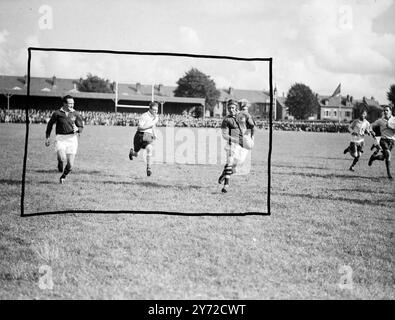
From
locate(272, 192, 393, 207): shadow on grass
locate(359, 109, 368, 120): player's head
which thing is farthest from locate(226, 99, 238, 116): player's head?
locate(359, 109, 368, 120): player's head

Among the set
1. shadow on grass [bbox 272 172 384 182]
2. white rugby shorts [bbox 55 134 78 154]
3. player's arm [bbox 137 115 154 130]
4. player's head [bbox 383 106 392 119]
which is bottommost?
shadow on grass [bbox 272 172 384 182]

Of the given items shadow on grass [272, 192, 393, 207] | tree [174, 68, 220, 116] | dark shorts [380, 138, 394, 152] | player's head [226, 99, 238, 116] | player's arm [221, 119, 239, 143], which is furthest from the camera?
tree [174, 68, 220, 116]

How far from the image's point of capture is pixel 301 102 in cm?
9156

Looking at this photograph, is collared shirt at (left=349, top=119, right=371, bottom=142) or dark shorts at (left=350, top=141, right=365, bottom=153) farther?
dark shorts at (left=350, top=141, right=365, bottom=153)

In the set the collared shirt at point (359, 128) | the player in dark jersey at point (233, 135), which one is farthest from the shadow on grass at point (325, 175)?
the player in dark jersey at point (233, 135)

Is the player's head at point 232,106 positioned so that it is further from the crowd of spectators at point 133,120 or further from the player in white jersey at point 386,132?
the player in white jersey at point 386,132

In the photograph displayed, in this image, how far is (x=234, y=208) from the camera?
25.7ft

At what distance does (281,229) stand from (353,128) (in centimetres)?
934

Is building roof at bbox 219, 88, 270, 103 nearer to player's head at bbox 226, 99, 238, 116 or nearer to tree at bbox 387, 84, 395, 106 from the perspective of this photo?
tree at bbox 387, 84, 395, 106

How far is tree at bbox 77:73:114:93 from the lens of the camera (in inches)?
2822

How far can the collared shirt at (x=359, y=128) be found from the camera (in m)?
13.9

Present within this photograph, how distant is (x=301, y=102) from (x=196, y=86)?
31.7 meters

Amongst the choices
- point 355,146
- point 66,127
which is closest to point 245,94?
point 355,146

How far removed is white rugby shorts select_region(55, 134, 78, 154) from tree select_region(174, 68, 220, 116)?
192 ft
